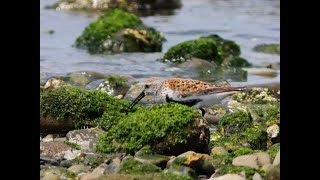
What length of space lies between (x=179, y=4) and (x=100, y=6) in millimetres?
2823

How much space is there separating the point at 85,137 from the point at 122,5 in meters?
16.0

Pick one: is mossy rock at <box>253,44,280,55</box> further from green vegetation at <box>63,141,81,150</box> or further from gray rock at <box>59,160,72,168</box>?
gray rock at <box>59,160,72,168</box>

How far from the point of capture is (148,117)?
6711 millimetres

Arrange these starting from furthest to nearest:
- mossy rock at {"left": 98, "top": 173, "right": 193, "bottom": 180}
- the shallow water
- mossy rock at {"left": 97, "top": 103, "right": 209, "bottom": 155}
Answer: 1. the shallow water
2. mossy rock at {"left": 97, "top": 103, "right": 209, "bottom": 155}
3. mossy rock at {"left": 98, "top": 173, "right": 193, "bottom": 180}

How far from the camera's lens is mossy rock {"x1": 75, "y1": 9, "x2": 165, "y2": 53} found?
48.3ft

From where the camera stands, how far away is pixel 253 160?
5.81 metres

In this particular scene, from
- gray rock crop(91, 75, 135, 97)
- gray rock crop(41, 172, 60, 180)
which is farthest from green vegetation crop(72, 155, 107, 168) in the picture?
gray rock crop(91, 75, 135, 97)

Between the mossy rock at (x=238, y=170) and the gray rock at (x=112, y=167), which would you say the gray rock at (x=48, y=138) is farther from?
the mossy rock at (x=238, y=170)

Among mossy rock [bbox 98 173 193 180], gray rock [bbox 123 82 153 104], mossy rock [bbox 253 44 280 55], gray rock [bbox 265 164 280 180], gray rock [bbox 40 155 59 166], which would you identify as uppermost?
gray rock [bbox 265 164 280 180]

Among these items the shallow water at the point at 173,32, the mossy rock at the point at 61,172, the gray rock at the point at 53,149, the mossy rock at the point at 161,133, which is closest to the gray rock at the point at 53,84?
the shallow water at the point at 173,32

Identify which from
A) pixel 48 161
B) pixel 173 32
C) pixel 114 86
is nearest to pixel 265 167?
pixel 48 161

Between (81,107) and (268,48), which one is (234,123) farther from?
(268,48)

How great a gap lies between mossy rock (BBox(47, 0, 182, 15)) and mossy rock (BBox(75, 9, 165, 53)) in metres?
6.72
